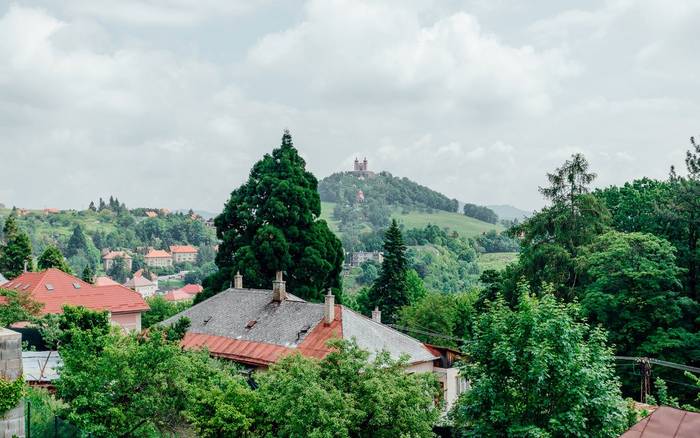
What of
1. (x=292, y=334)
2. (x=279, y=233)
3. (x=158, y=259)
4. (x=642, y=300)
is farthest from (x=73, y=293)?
(x=158, y=259)

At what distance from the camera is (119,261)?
172375 millimetres

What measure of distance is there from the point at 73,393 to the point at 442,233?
145 m

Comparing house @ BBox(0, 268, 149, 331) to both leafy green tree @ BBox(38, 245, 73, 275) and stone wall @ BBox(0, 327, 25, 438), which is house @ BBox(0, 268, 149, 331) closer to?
leafy green tree @ BBox(38, 245, 73, 275)

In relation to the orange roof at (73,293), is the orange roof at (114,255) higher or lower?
higher

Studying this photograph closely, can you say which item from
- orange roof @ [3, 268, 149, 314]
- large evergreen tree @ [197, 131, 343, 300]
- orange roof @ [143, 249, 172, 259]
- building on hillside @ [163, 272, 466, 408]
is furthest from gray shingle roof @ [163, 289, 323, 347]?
orange roof @ [143, 249, 172, 259]

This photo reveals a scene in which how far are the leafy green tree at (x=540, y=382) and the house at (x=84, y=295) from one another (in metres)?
34.4

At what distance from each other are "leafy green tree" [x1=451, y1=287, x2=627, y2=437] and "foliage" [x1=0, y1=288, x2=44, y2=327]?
24119mm

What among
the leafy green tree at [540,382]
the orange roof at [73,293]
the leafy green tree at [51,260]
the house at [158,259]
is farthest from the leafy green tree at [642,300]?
the house at [158,259]

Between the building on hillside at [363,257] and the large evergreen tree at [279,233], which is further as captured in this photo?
the building on hillside at [363,257]

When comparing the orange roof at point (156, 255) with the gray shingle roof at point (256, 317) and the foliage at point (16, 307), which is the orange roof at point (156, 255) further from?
the gray shingle roof at point (256, 317)

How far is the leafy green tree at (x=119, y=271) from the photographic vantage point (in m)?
168

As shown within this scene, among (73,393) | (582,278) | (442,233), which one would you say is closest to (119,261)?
(442,233)

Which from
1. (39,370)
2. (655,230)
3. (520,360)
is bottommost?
(39,370)

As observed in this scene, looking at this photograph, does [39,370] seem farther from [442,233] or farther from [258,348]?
[442,233]
